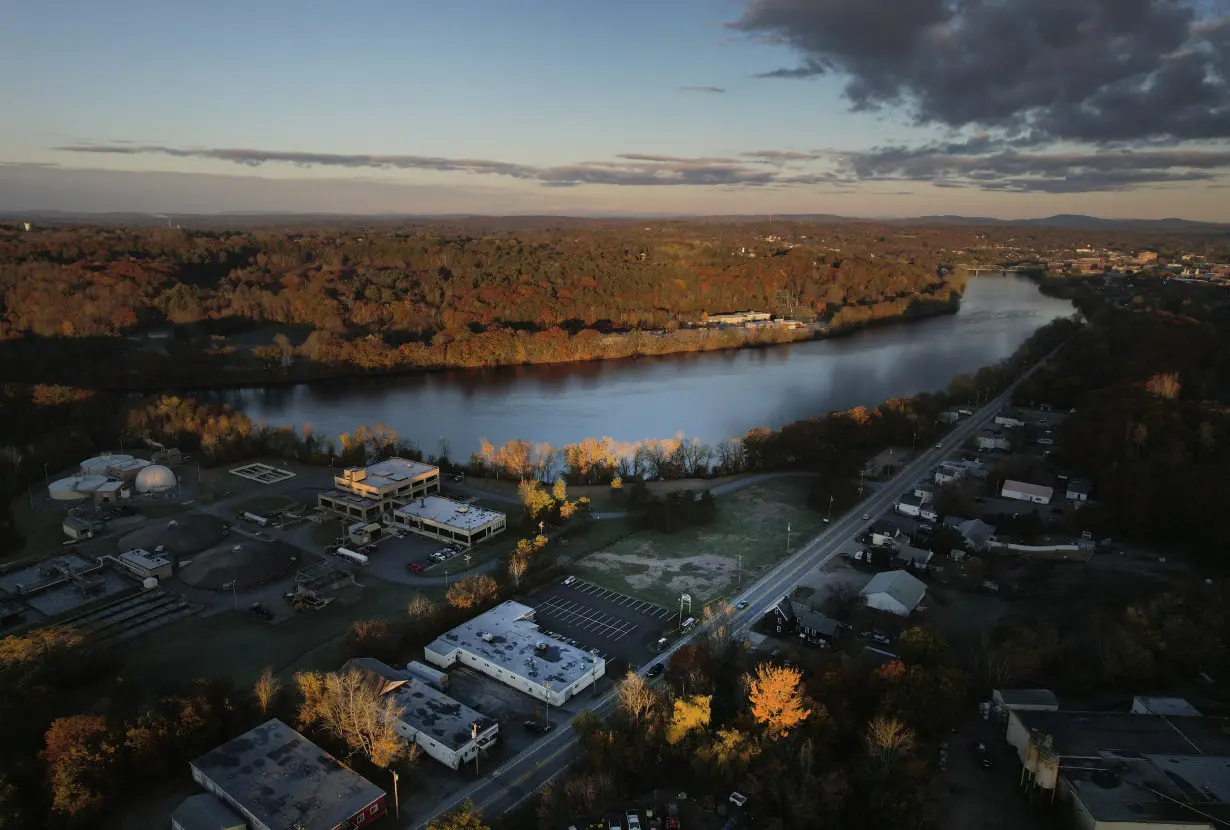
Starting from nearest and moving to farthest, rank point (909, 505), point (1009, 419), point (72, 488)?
point (909, 505) → point (72, 488) → point (1009, 419)

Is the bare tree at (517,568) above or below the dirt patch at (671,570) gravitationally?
above

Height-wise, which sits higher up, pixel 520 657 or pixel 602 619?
pixel 520 657

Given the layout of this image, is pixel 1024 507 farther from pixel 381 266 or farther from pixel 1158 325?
pixel 381 266

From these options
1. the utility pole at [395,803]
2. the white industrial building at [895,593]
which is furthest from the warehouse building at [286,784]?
the white industrial building at [895,593]

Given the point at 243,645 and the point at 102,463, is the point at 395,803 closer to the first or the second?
the point at 243,645

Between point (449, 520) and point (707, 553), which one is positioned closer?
point (707, 553)

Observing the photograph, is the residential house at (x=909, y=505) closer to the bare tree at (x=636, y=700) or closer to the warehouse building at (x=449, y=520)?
the warehouse building at (x=449, y=520)

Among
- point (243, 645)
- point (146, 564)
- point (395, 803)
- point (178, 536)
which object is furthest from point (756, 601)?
point (178, 536)
